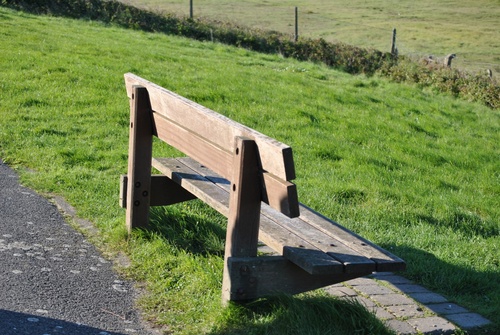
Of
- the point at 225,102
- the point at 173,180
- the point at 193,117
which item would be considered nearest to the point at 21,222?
the point at 173,180

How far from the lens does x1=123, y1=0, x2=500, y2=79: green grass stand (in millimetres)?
38938

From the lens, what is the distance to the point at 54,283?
480 centimetres

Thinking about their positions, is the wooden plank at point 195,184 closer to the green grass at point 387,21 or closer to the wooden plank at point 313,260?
the wooden plank at point 313,260

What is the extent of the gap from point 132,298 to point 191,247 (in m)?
0.90

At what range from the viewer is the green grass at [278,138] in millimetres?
5012

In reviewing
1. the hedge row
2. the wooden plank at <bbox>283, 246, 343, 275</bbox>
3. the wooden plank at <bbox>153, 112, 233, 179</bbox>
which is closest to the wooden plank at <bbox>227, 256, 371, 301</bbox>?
the wooden plank at <bbox>283, 246, 343, 275</bbox>

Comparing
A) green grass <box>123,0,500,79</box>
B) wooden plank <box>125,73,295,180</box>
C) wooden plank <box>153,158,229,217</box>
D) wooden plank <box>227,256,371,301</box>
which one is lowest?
green grass <box>123,0,500,79</box>

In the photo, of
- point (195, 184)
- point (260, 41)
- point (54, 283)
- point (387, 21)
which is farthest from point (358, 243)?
point (387, 21)

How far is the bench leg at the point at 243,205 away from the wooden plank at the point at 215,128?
83 mm

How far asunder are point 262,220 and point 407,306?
106cm

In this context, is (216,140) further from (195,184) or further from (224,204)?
(195,184)

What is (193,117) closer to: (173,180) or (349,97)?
(173,180)

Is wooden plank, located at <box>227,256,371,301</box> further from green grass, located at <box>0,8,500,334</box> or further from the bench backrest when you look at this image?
the bench backrest

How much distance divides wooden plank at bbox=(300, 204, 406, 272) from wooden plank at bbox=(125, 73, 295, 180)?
76 cm
